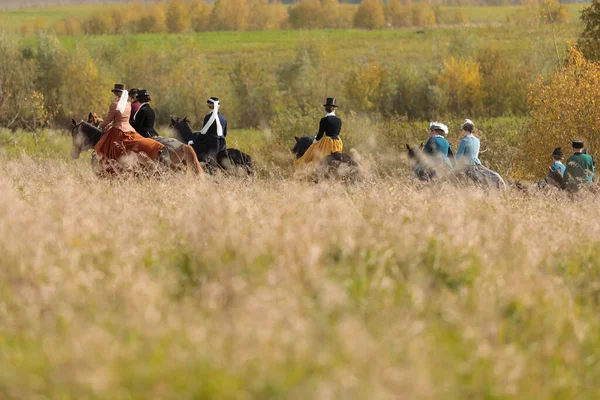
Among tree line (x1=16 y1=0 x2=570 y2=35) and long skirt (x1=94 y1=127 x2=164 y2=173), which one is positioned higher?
long skirt (x1=94 y1=127 x2=164 y2=173)

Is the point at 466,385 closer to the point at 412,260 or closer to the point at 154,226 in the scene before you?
the point at 412,260

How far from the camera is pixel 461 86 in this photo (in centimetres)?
7712

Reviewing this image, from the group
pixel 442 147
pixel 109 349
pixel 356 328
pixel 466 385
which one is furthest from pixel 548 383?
pixel 442 147

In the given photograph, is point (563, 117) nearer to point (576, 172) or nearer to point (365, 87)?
point (576, 172)

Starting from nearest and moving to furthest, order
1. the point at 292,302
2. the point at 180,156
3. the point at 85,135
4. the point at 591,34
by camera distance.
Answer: the point at 292,302 < the point at 180,156 < the point at 85,135 < the point at 591,34

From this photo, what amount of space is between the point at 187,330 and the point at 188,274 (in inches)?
64.6

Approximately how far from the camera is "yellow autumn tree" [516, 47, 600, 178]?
84.7ft

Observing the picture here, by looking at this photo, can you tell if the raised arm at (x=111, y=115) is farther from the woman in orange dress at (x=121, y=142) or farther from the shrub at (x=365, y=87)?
the shrub at (x=365, y=87)

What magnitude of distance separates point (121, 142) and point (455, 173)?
17.8 ft

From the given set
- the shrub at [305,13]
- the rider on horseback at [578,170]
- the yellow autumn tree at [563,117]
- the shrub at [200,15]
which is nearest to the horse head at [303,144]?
the rider on horseback at [578,170]

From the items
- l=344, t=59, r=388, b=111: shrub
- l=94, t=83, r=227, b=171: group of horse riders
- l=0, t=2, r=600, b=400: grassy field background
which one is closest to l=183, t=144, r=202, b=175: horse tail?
l=94, t=83, r=227, b=171: group of horse riders

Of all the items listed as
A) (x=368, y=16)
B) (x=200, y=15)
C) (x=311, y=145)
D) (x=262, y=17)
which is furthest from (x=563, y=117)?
(x=200, y=15)

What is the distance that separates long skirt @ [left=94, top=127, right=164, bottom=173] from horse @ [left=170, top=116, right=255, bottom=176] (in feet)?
7.13

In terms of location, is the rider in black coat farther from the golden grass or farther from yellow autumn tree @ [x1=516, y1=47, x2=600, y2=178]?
yellow autumn tree @ [x1=516, y1=47, x2=600, y2=178]
